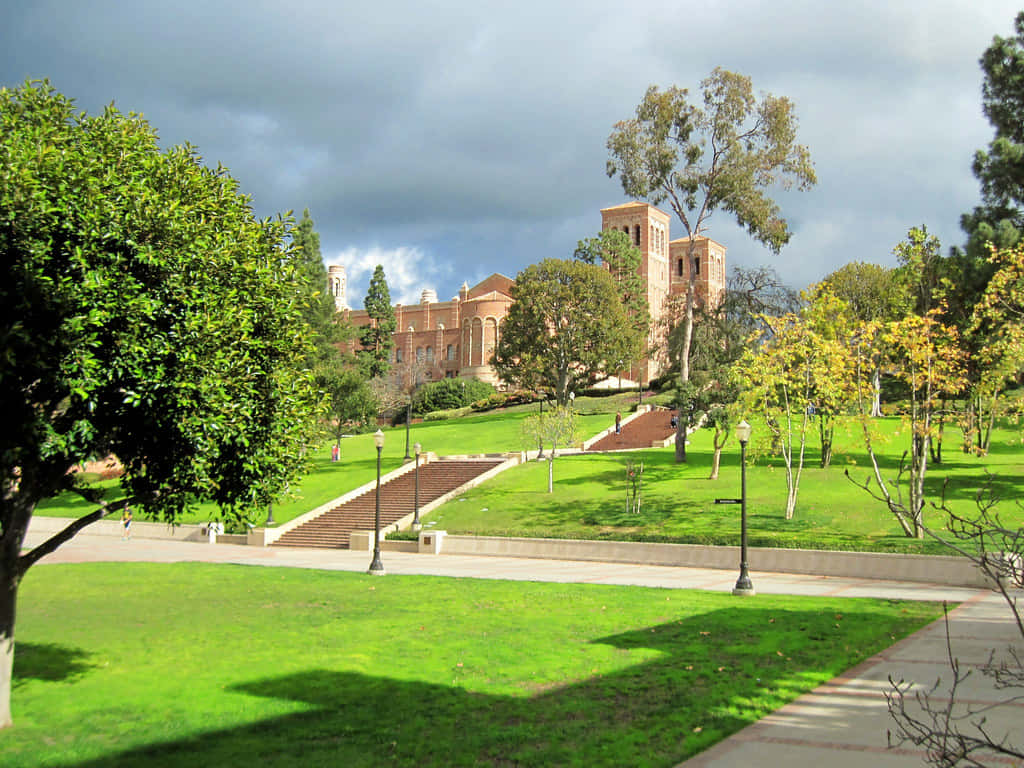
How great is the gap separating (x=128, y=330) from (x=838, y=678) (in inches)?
364

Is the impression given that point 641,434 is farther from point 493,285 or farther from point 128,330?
point 493,285

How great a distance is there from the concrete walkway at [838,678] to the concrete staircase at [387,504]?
3578 millimetres

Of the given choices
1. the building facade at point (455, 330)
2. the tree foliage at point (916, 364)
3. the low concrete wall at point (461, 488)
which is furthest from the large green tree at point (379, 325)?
the tree foliage at point (916, 364)

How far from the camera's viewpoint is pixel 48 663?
37.7ft

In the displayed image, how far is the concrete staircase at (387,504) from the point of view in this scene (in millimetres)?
34062

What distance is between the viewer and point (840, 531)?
2506cm

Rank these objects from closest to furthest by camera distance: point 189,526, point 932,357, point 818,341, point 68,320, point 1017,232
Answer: point 68,320 < point 932,357 < point 818,341 < point 1017,232 < point 189,526

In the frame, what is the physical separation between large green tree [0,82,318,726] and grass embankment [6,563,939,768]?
1.91 m

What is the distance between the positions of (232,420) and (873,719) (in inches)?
295

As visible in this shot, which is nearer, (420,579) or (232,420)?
(232,420)

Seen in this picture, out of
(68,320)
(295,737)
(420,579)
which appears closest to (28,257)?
(68,320)

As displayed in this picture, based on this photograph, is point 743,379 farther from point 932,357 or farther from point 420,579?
point 420,579

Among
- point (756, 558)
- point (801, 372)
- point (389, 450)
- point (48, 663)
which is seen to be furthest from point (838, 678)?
point (389, 450)

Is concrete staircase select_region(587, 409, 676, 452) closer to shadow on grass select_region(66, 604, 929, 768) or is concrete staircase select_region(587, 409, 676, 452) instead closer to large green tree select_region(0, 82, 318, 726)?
shadow on grass select_region(66, 604, 929, 768)
